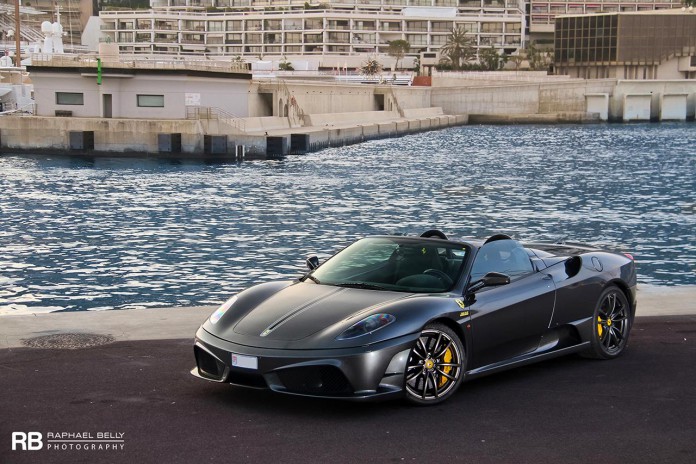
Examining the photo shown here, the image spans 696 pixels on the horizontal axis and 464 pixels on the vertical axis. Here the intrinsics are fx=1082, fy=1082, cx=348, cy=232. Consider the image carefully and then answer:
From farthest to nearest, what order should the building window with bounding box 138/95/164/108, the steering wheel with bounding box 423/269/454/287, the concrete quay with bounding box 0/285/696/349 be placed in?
1. the building window with bounding box 138/95/164/108
2. the concrete quay with bounding box 0/285/696/349
3. the steering wheel with bounding box 423/269/454/287

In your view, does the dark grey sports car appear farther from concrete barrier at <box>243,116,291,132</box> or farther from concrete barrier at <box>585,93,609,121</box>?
concrete barrier at <box>585,93,609,121</box>

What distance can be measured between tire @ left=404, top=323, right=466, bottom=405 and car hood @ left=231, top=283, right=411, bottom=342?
48cm

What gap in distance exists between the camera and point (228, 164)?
55156 mm

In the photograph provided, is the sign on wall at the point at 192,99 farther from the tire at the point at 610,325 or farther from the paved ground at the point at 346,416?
the tire at the point at 610,325

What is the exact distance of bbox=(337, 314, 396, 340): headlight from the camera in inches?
321

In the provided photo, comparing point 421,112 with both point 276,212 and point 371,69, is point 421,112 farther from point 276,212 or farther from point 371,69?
point 276,212

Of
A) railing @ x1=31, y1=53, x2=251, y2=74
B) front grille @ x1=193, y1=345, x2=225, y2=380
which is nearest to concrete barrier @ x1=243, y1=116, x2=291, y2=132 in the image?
railing @ x1=31, y1=53, x2=251, y2=74

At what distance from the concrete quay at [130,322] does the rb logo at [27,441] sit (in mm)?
3001

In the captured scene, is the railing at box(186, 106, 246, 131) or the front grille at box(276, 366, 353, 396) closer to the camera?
the front grille at box(276, 366, 353, 396)

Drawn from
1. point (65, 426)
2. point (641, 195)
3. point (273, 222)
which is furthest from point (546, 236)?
point (65, 426)

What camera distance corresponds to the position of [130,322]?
11.4 metres

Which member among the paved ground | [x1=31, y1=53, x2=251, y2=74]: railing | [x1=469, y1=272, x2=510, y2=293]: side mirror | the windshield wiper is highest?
[x1=31, y1=53, x2=251, y2=74]: railing

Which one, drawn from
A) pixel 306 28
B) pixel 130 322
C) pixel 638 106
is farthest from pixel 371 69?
pixel 130 322

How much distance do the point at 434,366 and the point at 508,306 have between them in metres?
1.19
